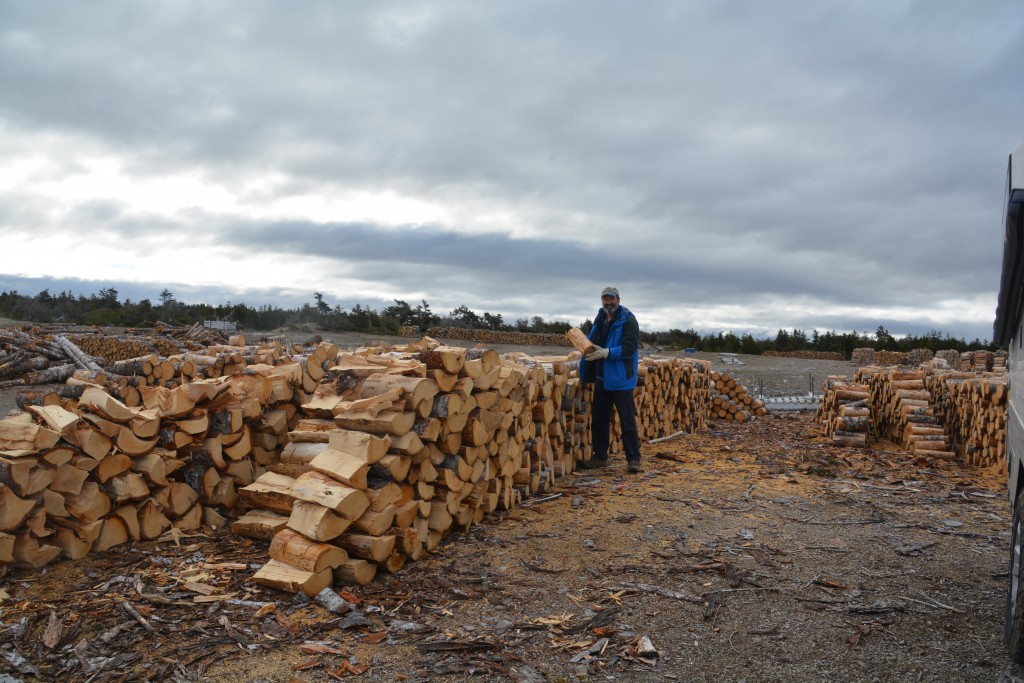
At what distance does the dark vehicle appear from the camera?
9.93ft

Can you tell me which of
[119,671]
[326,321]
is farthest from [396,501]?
[326,321]

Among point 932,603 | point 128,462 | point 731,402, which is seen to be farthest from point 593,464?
point 731,402

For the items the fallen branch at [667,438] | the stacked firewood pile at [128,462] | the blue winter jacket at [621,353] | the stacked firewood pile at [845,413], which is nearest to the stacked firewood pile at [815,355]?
the stacked firewood pile at [845,413]

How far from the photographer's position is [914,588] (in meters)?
4.42

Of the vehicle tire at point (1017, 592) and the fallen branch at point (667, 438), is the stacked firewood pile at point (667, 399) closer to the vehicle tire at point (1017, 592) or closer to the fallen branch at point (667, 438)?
the fallen branch at point (667, 438)

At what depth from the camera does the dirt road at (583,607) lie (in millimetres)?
3494

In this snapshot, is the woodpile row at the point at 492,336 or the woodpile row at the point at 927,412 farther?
the woodpile row at the point at 492,336

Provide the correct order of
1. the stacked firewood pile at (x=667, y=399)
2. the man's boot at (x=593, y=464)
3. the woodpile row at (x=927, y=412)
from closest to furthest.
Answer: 1. the man's boot at (x=593, y=464)
2. the woodpile row at (x=927, y=412)
3. the stacked firewood pile at (x=667, y=399)

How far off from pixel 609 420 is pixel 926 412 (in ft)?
17.3

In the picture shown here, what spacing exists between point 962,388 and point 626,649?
8.54 m

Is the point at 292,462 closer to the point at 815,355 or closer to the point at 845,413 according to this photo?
the point at 845,413

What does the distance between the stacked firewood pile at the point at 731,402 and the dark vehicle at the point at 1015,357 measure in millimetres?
9973

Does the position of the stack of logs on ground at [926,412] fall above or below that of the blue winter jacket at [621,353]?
below

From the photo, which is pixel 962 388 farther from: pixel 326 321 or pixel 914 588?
pixel 326 321
